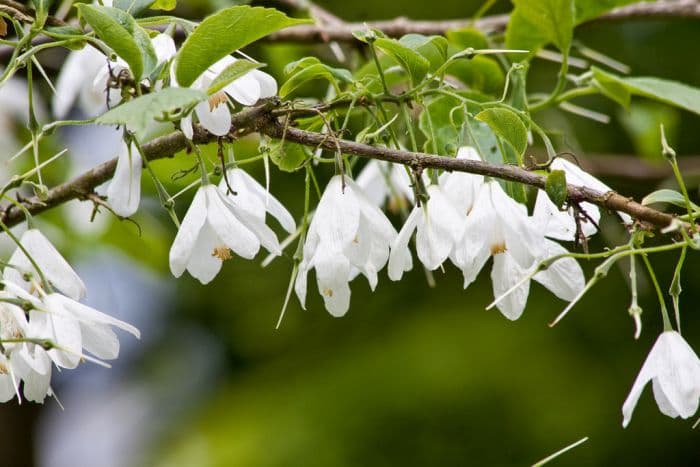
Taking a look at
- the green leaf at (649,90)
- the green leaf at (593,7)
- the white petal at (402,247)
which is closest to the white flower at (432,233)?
the white petal at (402,247)

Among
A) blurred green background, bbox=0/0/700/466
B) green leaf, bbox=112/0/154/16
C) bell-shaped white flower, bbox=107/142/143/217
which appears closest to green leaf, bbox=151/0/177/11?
green leaf, bbox=112/0/154/16

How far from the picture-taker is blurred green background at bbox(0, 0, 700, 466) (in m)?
2.30

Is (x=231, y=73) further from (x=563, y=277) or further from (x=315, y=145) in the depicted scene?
(x=563, y=277)

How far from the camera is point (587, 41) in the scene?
2.49 metres

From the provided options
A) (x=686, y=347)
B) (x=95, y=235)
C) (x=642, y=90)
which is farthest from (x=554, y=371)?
(x=686, y=347)

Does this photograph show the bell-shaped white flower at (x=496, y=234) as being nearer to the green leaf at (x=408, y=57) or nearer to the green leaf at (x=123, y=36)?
the green leaf at (x=408, y=57)

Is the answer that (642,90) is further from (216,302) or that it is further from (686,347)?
(216,302)

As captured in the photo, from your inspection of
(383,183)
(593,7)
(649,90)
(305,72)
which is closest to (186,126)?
(305,72)

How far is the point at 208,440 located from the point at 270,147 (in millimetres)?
2051

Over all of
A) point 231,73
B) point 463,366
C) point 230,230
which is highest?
point 231,73

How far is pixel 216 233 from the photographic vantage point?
63 centimetres

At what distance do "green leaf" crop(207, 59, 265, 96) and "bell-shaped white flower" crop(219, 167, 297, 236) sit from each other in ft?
0.33

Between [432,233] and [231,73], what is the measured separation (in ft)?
0.59

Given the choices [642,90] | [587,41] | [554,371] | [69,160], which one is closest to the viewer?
[642,90]
